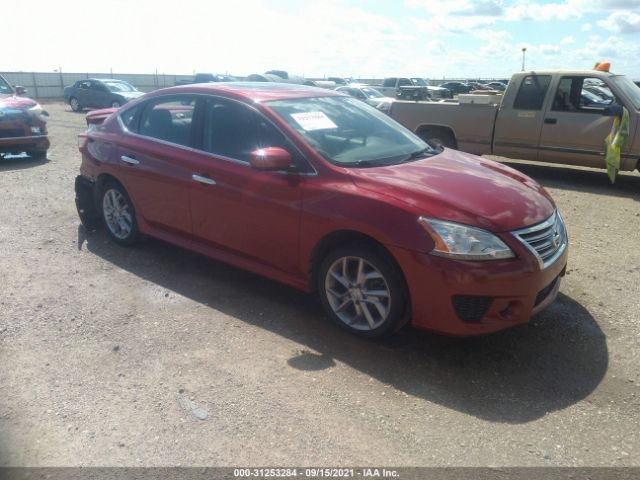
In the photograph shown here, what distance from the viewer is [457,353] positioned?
11.8 ft

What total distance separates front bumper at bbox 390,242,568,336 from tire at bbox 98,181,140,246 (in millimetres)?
3017

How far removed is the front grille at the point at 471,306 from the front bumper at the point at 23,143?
928cm

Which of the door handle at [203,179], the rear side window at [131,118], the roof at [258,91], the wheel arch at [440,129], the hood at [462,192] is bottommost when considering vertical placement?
the wheel arch at [440,129]

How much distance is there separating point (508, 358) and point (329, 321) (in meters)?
Result: 1.27

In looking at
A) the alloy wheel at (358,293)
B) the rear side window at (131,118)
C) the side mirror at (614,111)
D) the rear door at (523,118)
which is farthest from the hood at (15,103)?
the side mirror at (614,111)

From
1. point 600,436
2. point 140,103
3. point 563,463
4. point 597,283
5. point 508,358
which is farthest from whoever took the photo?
point 140,103

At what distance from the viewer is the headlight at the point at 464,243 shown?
3180mm

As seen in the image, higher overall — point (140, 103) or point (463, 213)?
point (140, 103)

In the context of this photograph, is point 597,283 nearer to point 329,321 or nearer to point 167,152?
point 329,321

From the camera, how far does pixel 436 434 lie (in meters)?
2.80

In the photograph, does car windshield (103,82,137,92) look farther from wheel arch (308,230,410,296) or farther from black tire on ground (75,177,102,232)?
wheel arch (308,230,410,296)

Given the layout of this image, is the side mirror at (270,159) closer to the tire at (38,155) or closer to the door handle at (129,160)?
the door handle at (129,160)

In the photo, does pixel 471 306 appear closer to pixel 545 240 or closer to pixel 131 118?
pixel 545 240

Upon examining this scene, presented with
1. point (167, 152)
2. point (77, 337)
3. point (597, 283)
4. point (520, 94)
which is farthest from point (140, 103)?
point (520, 94)
